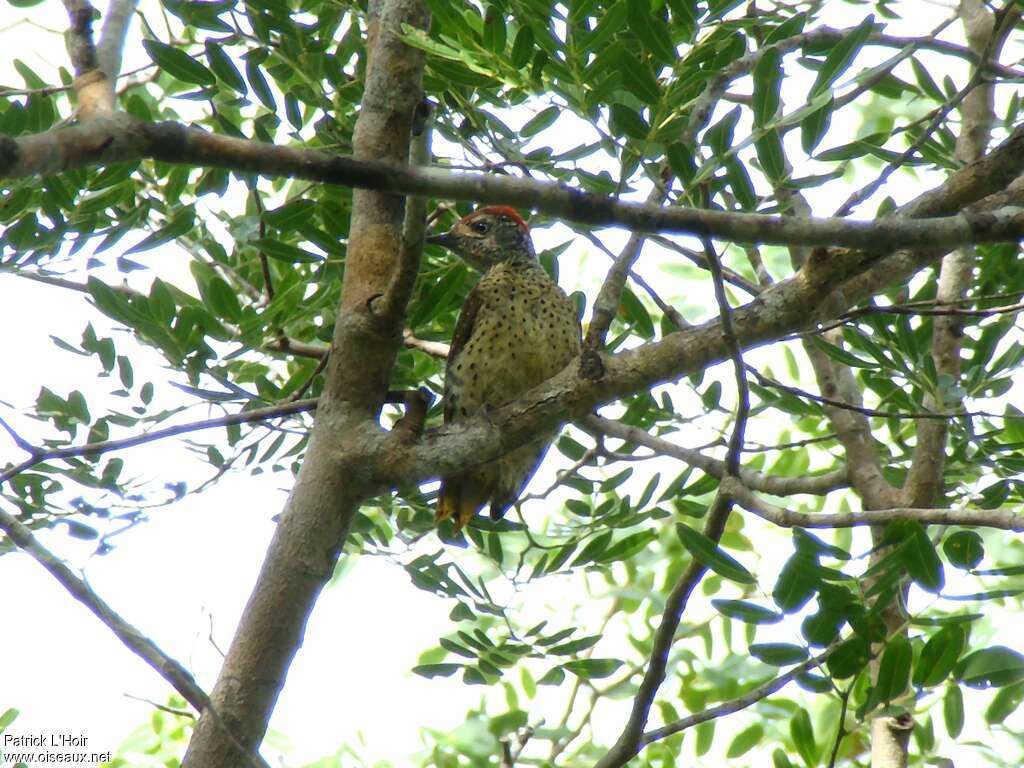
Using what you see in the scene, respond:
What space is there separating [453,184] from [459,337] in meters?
2.49

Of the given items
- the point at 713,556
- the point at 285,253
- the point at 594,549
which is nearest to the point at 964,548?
the point at 713,556

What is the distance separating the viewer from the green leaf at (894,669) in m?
2.74

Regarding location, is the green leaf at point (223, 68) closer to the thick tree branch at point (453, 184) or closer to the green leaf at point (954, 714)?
the thick tree branch at point (453, 184)

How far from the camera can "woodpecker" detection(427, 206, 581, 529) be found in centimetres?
445

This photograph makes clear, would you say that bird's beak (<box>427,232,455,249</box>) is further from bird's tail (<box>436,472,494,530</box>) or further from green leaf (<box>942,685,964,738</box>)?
green leaf (<box>942,685,964,738</box>)

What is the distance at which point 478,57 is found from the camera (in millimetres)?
2820

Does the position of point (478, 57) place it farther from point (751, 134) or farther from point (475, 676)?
point (475, 676)

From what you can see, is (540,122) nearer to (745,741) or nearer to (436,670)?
(436,670)

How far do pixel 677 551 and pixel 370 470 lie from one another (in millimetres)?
3298

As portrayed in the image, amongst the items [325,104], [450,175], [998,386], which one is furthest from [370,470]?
[998,386]

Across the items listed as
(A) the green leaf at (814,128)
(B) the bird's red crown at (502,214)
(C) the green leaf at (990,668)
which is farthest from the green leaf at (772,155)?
(B) the bird's red crown at (502,214)

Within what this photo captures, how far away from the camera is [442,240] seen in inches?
182

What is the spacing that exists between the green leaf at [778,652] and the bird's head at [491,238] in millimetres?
2537

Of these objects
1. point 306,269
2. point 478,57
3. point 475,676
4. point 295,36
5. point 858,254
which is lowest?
point 475,676
